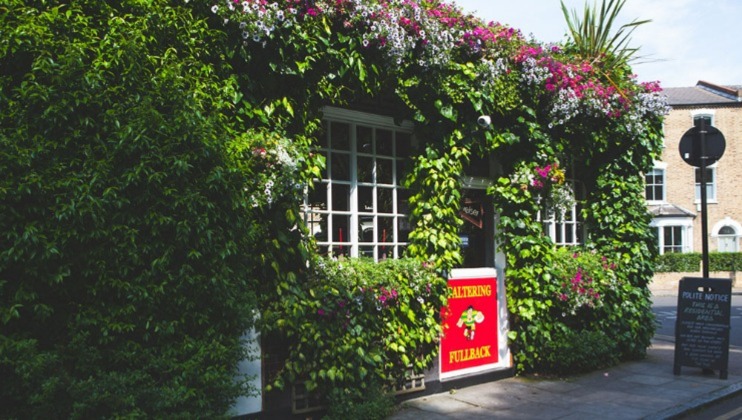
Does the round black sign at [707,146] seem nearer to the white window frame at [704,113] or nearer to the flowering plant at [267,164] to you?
the flowering plant at [267,164]

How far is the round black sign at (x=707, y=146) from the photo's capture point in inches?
349

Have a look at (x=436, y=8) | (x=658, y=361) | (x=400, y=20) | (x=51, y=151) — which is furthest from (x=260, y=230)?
(x=658, y=361)

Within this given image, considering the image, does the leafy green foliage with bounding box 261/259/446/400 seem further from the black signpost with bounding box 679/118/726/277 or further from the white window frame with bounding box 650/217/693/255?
the white window frame with bounding box 650/217/693/255

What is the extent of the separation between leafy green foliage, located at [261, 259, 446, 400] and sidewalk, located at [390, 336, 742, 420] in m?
0.62

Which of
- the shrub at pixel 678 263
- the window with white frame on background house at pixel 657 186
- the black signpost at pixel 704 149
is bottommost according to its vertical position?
the shrub at pixel 678 263

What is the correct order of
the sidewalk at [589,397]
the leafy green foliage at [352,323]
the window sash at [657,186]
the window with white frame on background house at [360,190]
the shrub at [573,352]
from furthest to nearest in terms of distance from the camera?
1. the window sash at [657,186]
2. the shrub at [573,352]
3. the window with white frame on background house at [360,190]
4. the sidewalk at [589,397]
5. the leafy green foliage at [352,323]

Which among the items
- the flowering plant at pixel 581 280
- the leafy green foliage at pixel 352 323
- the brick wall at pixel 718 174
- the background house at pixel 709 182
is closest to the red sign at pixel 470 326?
the leafy green foliage at pixel 352 323

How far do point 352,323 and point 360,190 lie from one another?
1792 millimetres

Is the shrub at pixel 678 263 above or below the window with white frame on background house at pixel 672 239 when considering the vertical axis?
below

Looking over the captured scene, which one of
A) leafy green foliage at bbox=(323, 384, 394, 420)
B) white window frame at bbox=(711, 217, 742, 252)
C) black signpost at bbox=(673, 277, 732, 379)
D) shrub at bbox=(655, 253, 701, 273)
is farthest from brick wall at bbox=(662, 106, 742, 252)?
leafy green foliage at bbox=(323, 384, 394, 420)

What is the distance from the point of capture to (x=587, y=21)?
943cm

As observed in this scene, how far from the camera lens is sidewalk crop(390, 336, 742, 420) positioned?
643 centimetres

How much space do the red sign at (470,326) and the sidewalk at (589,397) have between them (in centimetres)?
34

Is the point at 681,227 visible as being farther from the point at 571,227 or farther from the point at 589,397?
the point at 589,397
